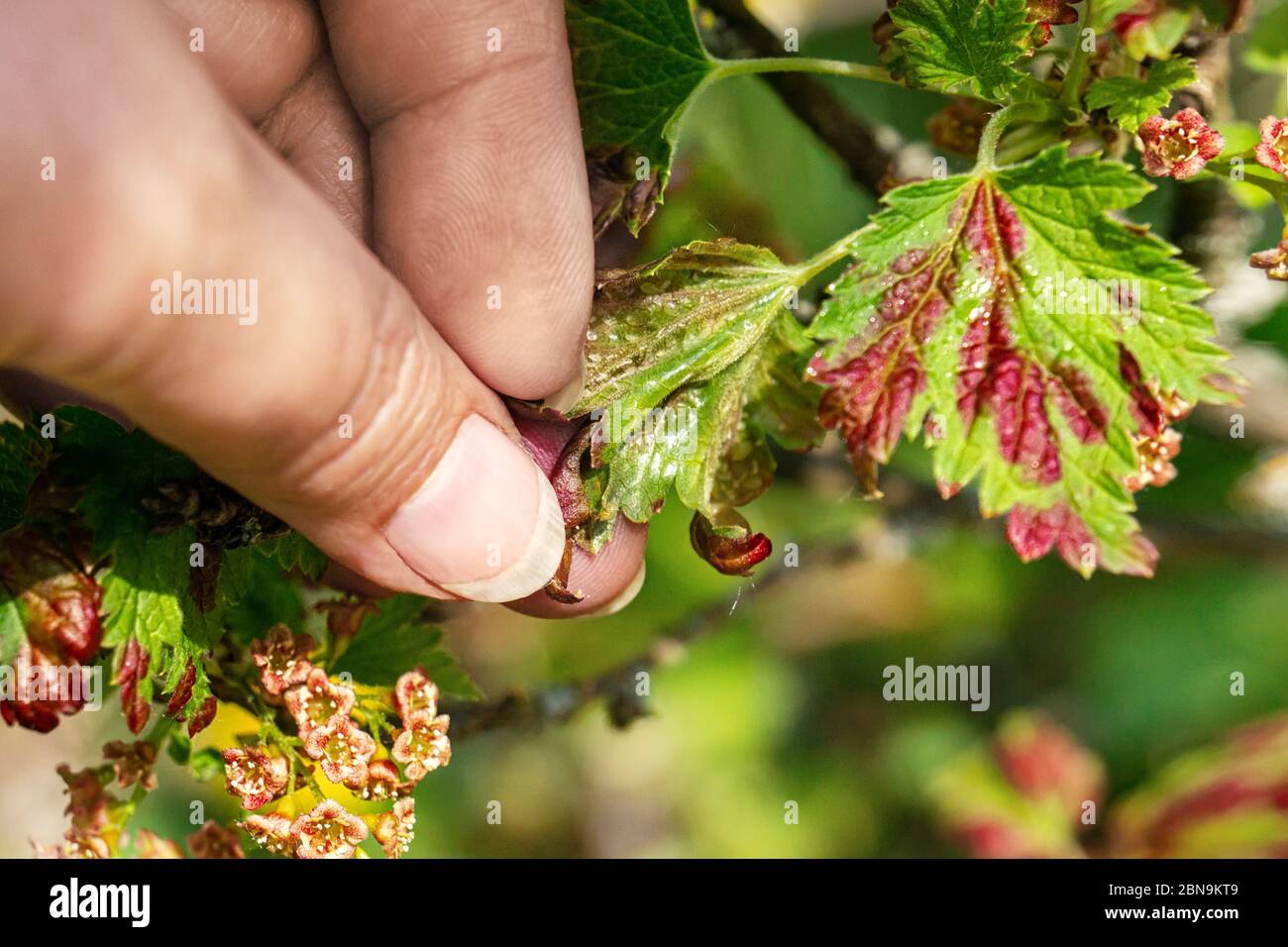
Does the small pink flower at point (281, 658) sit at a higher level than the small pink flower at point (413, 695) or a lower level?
higher

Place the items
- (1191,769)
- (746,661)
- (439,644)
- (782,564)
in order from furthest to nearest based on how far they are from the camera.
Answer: (746,661)
(1191,769)
(782,564)
(439,644)

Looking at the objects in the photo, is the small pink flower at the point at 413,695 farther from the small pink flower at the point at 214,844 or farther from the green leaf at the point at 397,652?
the small pink flower at the point at 214,844

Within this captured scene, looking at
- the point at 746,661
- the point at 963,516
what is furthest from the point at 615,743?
the point at 963,516

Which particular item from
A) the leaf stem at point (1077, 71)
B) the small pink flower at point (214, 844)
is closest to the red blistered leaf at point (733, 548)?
the leaf stem at point (1077, 71)

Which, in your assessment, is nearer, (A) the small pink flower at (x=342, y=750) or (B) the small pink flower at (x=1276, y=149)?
(B) the small pink flower at (x=1276, y=149)

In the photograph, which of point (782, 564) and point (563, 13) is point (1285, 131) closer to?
point (563, 13)

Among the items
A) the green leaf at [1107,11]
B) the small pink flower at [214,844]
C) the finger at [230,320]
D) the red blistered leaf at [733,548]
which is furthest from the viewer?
the small pink flower at [214,844]

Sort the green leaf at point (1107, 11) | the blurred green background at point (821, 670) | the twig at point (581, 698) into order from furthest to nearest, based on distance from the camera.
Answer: the blurred green background at point (821, 670) → the twig at point (581, 698) → the green leaf at point (1107, 11)

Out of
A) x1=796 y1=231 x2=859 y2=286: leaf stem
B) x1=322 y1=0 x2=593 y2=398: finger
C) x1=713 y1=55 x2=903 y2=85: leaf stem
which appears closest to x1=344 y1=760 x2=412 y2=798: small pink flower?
x1=322 y1=0 x2=593 y2=398: finger
